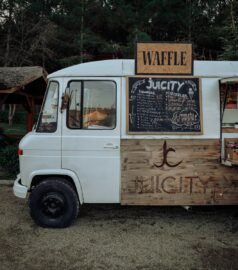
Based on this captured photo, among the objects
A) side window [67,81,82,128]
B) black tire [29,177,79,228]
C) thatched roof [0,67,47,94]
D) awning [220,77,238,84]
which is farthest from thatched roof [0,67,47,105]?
awning [220,77,238,84]

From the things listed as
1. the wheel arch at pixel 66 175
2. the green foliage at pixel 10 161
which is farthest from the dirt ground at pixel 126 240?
the green foliage at pixel 10 161

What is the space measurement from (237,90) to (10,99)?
36.7 feet

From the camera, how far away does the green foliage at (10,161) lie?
9903mm

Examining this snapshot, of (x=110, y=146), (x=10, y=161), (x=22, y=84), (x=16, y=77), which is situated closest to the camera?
(x=110, y=146)

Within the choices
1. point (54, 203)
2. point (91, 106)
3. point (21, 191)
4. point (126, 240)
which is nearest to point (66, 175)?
point (54, 203)

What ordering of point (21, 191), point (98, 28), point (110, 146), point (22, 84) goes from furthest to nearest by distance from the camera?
point (98, 28) → point (22, 84) → point (21, 191) → point (110, 146)

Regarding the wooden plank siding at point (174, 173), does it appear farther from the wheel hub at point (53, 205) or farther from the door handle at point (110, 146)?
the wheel hub at point (53, 205)

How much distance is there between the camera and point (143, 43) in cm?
569

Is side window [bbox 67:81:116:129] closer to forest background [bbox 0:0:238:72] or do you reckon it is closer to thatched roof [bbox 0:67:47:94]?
thatched roof [bbox 0:67:47:94]

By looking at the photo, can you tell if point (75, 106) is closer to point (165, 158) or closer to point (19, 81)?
point (165, 158)

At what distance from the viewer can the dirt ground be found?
4547 millimetres

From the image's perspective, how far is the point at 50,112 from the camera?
5.70 metres

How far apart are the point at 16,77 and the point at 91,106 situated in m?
6.20

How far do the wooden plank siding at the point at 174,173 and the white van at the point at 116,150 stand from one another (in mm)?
15
